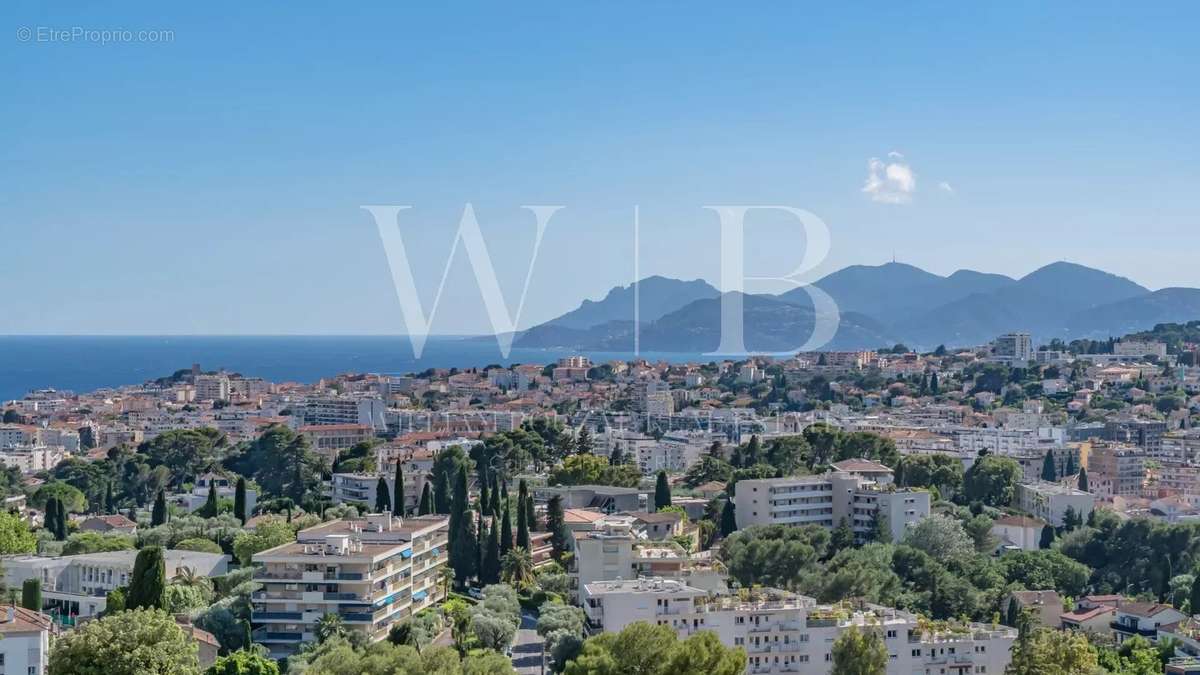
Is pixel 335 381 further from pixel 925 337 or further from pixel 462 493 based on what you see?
pixel 925 337

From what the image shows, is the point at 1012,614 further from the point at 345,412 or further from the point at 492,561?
the point at 345,412

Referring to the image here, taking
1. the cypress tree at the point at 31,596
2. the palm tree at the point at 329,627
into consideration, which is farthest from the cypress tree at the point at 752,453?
the cypress tree at the point at 31,596

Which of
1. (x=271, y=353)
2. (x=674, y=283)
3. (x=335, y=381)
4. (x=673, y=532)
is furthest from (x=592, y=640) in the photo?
(x=674, y=283)

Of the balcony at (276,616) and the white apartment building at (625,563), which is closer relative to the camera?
the balcony at (276,616)

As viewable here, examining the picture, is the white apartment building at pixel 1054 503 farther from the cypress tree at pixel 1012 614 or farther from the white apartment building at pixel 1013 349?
the white apartment building at pixel 1013 349

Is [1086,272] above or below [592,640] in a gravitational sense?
above

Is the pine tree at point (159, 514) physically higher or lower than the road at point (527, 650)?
higher
